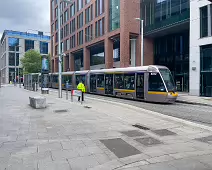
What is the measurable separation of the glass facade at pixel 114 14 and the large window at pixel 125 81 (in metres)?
15.8

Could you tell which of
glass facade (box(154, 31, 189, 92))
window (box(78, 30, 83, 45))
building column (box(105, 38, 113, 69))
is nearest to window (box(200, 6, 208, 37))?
glass facade (box(154, 31, 189, 92))

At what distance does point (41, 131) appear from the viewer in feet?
23.6

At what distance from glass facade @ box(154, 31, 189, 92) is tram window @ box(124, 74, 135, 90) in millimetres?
12653

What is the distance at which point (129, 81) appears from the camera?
1862 cm

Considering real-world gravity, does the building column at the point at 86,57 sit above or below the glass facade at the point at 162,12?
below

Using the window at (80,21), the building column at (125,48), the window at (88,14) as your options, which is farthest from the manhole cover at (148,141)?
the window at (80,21)

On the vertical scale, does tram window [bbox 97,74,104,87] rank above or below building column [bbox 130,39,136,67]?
below

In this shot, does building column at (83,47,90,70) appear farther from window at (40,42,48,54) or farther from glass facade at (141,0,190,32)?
window at (40,42,48,54)

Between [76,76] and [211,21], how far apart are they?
16822 mm

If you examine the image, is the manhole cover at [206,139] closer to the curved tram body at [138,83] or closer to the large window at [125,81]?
the curved tram body at [138,83]

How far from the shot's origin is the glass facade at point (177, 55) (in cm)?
2886

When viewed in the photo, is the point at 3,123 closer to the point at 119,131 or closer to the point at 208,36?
the point at 119,131

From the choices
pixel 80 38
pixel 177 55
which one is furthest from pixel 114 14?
pixel 80 38

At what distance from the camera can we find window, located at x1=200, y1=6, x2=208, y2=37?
22000 mm
